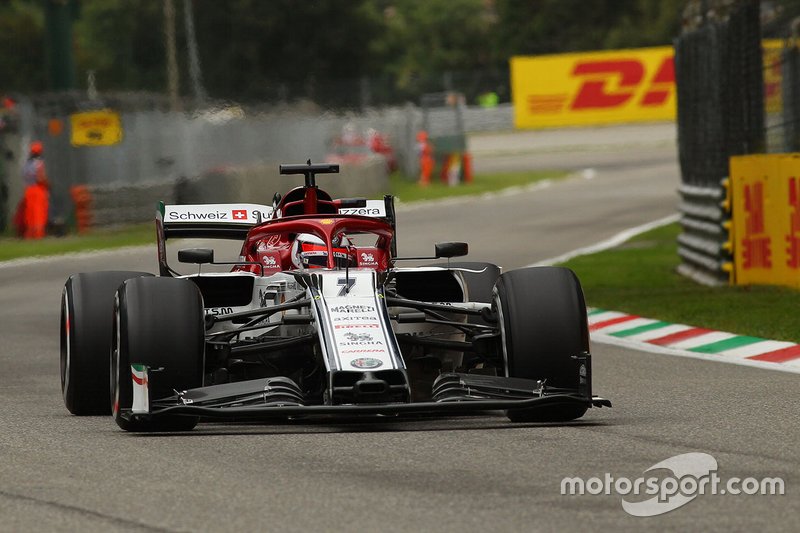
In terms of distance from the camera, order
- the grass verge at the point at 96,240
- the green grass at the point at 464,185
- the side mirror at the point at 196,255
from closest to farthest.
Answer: the side mirror at the point at 196,255, the grass verge at the point at 96,240, the green grass at the point at 464,185

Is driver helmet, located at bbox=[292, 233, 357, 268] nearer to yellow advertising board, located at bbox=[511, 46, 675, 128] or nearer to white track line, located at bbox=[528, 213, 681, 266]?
white track line, located at bbox=[528, 213, 681, 266]

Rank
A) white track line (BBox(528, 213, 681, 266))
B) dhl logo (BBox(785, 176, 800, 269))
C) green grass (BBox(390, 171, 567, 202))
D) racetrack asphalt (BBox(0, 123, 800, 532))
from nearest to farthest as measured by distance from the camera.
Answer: racetrack asphalt (BBox(0, 123, 800, 532)) < dhl logo (BBox(785, 176, 800, 269)) < white track line (BBox(528, 213, 681, 266)) < green grass (BBox(390, 171, 567, 202))

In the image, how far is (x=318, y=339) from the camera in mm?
8711

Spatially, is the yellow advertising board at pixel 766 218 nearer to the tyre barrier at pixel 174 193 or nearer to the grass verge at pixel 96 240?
the grass verge at pixel 96 240

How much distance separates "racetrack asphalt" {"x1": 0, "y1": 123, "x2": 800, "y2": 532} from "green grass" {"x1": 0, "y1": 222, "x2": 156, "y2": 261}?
15.1 meters

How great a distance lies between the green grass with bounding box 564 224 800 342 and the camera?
14.2 meters

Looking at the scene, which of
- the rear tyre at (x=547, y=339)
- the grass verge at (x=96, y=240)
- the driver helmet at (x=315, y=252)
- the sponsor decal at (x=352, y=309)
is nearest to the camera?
the sponsor decal at (x=352, y=309)

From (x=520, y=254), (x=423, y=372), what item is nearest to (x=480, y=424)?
(x=423, y=372)

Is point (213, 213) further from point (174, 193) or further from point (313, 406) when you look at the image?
point (174, 193)

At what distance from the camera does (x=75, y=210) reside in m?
30.8

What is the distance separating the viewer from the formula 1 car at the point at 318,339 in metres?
8.49

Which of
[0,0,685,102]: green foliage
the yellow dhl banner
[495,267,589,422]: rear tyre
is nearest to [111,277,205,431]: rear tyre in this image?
[495,267,589,422]: rear tyre

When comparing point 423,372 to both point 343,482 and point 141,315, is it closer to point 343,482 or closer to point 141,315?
point 141,315

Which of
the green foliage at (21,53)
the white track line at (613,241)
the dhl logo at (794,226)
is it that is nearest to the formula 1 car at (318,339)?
the dhl logo at (794,226)
